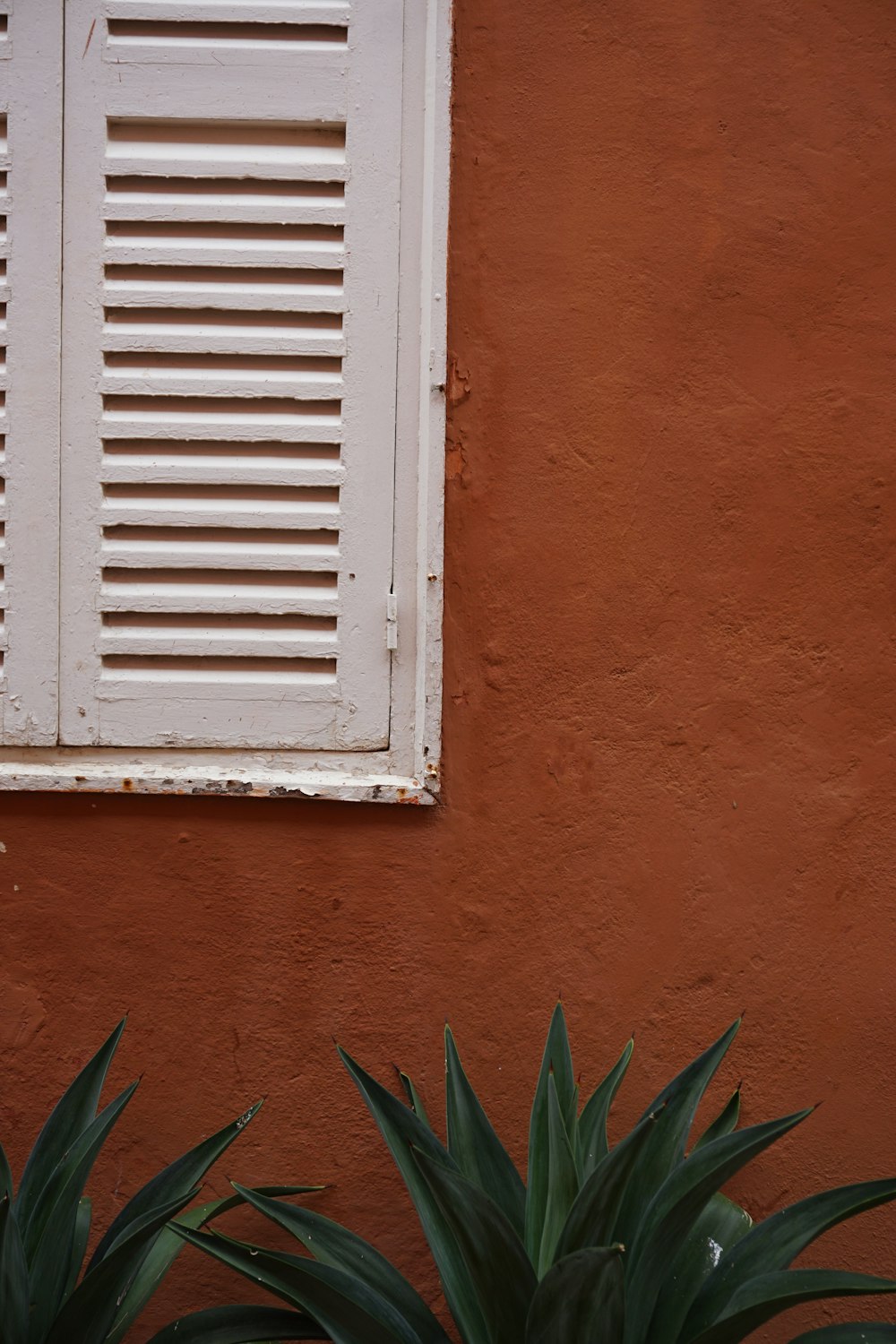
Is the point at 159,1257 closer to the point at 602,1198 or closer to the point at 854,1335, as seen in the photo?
the point at 602,1198

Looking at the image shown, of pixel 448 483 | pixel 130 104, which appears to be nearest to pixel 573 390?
pixel 448 483

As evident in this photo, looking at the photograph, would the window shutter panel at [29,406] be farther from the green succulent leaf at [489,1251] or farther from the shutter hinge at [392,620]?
the green succulent leaf at [489,1251]

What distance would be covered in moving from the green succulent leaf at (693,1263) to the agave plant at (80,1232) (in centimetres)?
60

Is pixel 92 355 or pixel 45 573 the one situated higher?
pixel 92 355

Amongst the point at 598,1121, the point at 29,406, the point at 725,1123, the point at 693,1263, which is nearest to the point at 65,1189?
the point at 598,1121

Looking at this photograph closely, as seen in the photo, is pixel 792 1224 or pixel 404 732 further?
pixel 404 732

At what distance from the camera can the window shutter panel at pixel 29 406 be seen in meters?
1.79

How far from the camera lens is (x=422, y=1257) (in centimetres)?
178

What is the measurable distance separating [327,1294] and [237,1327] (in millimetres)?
188

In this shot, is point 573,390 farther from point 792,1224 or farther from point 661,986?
point 792,1224

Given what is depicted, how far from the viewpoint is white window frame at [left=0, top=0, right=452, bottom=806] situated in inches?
69.7

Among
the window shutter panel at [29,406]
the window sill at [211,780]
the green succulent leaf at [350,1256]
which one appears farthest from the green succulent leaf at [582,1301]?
the window shutter panel at [29,406]

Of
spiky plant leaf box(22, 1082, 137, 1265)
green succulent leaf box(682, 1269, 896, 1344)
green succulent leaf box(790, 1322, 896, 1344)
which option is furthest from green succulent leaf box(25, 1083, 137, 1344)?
green succulent leaf box(790, 1322, 896, 1344)

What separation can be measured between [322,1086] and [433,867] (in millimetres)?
424
